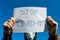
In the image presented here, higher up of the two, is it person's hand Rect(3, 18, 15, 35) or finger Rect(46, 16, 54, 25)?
finger Rect(46, 16, 54, 25)

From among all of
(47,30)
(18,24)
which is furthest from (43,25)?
(18,24)

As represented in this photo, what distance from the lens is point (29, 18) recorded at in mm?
2268

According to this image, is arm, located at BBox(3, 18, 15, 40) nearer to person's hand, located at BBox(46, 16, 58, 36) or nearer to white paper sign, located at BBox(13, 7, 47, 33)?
white paper sign, located at BBox(13, 7, 47, 33)

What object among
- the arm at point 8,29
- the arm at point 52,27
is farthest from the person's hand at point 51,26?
the arm at point 8,29

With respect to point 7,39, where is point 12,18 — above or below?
above

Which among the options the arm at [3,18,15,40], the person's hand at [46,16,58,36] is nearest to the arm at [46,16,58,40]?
the person's hand at [46,16,58,36]

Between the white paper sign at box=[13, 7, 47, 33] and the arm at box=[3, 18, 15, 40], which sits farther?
the white paper sign at box=[13, 7, 47, 33]

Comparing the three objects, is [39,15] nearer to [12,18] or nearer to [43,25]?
[43,25]

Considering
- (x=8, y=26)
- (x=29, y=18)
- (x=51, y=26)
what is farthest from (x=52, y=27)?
(x=8, y=26)

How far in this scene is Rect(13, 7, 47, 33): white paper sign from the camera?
2.26 metres

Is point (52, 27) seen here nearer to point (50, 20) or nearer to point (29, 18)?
point (50, 20)

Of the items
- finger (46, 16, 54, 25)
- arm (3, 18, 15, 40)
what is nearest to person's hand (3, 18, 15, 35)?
arm (3, 18, 15, 40)

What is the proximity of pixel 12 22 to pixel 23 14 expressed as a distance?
151 millimetres

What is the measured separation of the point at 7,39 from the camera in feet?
7.28
